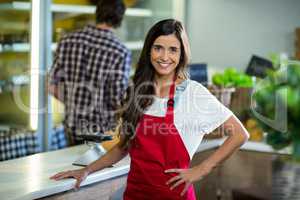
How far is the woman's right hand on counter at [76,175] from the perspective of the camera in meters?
1.74

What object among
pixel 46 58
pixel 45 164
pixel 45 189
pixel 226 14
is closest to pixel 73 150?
pixel 45 164

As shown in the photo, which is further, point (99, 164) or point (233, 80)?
point (233, 80)

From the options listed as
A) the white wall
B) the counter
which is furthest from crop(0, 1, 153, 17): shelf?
the counter

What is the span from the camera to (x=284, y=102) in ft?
3.46

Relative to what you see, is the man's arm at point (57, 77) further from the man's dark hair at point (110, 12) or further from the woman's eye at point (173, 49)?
the woman's eye at point (173, 49)

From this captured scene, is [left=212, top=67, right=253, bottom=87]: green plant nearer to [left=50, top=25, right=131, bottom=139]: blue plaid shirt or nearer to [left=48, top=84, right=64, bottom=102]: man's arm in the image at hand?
[left=50, top=25, right=131, bottom=139]: blue plaid shirt

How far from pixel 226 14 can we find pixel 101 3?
136cm

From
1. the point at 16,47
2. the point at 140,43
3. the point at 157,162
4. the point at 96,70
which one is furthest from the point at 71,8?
the point at 157,162

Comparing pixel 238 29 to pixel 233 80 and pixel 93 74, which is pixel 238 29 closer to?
pixel 233 80

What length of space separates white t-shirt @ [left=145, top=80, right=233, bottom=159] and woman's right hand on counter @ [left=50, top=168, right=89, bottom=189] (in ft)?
0.93

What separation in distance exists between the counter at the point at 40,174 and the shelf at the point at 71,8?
1.27 metres

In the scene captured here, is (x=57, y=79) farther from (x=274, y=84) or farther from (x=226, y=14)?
(x=274, y=84)

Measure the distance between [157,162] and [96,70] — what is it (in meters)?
1.38

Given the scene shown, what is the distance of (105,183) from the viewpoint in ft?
6.36
